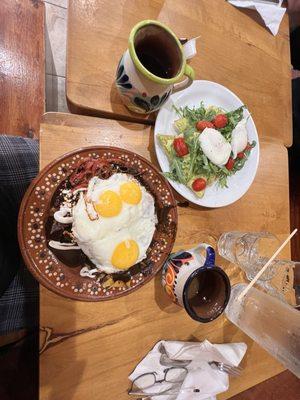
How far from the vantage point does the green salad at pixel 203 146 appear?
953 millimetres

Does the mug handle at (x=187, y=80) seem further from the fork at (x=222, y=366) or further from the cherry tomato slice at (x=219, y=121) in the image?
the fork at (x=222, y=366)

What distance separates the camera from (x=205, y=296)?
3.02 feet

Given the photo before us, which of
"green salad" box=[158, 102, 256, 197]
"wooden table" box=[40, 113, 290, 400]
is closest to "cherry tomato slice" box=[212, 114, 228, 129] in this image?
"green salad" box=[158, 102, 256, 197]

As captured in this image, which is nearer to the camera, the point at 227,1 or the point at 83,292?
the point at 83,292

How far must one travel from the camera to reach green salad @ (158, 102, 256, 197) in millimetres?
953

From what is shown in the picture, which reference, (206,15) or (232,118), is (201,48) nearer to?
(206,15)

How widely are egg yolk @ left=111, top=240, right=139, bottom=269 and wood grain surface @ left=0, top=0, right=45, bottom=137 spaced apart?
0.87 meters

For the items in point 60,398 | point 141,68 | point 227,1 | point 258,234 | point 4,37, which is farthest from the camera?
point 4,37

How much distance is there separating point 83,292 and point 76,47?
71 centimetres

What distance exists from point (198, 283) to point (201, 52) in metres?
0.80

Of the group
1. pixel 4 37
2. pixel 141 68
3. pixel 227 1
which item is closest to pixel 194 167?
pixel 141 68

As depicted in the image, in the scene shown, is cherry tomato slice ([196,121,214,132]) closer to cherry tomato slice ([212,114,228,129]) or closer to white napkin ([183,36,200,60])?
cherry tomato slice ([212,114,228,129])

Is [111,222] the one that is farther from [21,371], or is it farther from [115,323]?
[21,371]

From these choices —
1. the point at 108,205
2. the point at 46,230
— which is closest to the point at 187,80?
the point at 108,205
